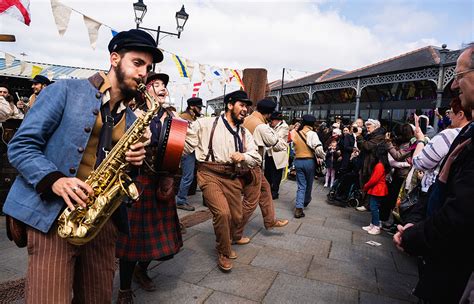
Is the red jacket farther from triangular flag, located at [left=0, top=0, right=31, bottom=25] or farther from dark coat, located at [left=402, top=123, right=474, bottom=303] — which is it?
triangular flag, located at [left=0, top=0, right=31, bottom=25]

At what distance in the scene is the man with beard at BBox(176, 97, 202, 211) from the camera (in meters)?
5.96

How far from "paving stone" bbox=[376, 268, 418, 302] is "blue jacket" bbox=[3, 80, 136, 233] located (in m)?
3.40

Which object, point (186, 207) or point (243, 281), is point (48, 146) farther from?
point (186, 207)

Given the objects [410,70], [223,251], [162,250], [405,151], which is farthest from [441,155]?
[410,70]

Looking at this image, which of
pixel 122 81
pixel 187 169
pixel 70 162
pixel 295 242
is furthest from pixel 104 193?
pixel 187 169

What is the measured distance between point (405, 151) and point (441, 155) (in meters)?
2.21

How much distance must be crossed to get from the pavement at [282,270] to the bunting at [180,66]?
22.7 ft

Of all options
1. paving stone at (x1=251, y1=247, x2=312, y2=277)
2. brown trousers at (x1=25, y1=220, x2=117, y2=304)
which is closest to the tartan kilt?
brown trousers at (x1=25, y1=220, x2=117, y2=304)

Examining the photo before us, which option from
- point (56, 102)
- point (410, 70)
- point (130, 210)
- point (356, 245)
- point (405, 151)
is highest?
point (410, 70)

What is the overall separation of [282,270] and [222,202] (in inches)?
44.5

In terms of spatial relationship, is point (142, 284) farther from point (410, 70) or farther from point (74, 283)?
point (410, 70)

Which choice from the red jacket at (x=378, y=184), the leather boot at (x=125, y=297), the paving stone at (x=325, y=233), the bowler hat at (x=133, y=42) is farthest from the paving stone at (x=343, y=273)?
the bowler hat at (x=133, y=42)

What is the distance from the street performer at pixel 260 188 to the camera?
14.0 ft

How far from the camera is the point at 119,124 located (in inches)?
77.9
